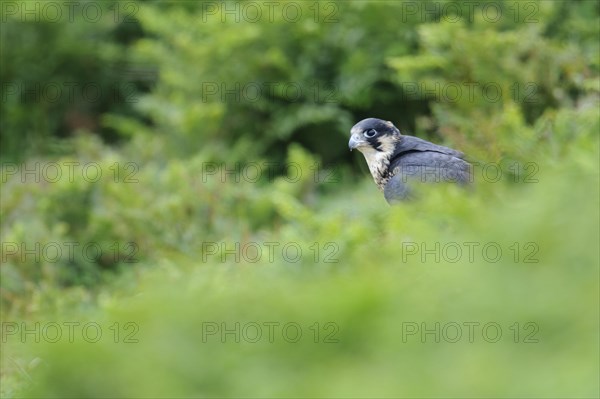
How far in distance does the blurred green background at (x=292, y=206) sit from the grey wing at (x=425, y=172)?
0.33 meters

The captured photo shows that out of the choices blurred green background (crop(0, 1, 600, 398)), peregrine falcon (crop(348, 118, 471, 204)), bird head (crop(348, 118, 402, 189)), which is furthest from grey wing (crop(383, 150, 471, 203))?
blurred green background (crop(0, 1, 600, 398))

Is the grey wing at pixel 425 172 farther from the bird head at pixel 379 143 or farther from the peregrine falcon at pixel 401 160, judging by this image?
the bird head at pixel 379 143

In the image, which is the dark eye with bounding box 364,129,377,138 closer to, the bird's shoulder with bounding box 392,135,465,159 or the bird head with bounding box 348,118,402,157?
the bird head with bounding box 348,118,402,157

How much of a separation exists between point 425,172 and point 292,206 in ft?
5.63

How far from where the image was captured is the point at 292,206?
20.6 feet

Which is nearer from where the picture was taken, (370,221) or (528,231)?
(528,231)

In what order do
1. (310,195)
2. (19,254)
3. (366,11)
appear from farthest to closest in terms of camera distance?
(366,11) → (310,195) → (19,254)

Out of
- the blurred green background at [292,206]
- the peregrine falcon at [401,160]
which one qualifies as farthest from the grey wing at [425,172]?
the blurred green background at [292,206]

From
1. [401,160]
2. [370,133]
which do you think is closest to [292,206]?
[370,133]

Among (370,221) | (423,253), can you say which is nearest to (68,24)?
(370,221)

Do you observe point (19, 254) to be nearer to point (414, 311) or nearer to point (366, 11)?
point (366, 11)

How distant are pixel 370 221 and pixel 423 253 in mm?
3843

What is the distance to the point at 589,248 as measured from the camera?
2.00m

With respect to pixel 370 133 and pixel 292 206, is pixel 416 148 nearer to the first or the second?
pixel 370 133
